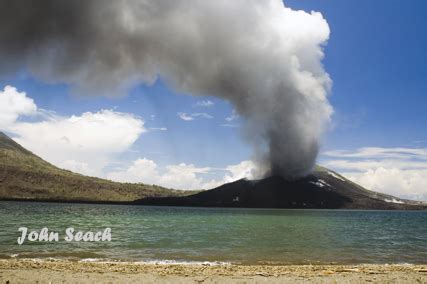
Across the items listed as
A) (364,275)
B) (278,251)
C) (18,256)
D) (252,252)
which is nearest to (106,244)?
(18,256)

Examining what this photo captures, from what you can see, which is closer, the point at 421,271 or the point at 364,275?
the point at 364,275

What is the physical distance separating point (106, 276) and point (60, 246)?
802 inches

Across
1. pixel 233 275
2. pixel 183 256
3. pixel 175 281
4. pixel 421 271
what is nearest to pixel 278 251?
pixel 183 256

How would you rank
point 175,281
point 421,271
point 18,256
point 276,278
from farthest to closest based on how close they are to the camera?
Result: point 18,256
point 421,271
point 276,278
point 175,281

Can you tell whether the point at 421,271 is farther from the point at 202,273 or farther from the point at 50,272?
the point at 50,272

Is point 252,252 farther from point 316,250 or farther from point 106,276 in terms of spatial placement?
point 106,276

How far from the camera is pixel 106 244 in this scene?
4162 centimetres

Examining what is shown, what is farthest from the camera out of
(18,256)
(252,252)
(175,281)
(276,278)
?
(252,252)

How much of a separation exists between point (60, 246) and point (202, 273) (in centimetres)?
2148

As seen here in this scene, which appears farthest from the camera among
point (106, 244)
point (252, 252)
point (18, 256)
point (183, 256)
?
point (106, 244)

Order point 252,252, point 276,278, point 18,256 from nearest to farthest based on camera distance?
point 276,278 → point 18,256 → point 252,252

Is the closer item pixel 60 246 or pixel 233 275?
pixel 233 275

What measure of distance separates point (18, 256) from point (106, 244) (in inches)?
428

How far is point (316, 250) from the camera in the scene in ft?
137
